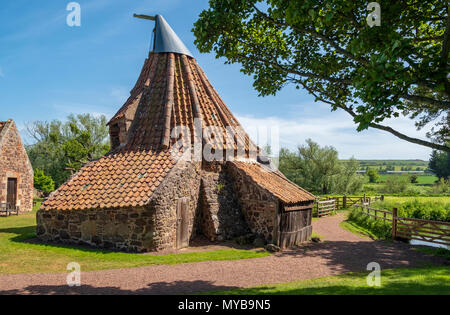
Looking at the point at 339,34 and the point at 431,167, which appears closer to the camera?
the point at 339,34

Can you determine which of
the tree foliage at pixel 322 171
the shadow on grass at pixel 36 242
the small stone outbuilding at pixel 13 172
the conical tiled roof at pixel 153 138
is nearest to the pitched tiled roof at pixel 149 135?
the conical tiled roof at pixel 153 138

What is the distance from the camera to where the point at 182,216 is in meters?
12.4

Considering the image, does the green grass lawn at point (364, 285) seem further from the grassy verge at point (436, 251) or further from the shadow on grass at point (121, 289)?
the grassy verge at point (436, 251)

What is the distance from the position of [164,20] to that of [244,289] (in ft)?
49.9

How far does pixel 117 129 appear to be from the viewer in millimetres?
15086

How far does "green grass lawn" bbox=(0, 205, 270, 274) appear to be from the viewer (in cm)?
901

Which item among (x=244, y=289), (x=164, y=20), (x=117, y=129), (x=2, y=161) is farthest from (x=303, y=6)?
(x=2, y=161)

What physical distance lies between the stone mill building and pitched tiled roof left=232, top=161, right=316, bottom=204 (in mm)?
78

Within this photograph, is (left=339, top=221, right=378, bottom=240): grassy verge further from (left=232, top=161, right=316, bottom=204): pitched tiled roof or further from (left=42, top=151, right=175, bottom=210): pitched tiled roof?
(left=42, top=151, right=175, bottom=210): pitched tiled roof

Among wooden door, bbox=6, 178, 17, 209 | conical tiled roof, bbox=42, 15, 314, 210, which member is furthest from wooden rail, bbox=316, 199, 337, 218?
wooden door, bbox=6, 178, 17, 209

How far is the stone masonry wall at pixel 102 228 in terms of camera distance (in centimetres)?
1102

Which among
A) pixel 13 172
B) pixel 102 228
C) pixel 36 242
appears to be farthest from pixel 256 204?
pixel 13 172

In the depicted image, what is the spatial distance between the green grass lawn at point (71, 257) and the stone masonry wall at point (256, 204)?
1375 millimetres
